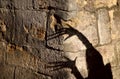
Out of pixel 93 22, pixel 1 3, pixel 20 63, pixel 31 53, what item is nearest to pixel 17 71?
pixel 20 63

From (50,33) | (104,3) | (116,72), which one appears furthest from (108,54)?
(50,33)

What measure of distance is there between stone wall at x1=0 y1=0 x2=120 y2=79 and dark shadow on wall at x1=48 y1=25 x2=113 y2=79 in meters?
0.04

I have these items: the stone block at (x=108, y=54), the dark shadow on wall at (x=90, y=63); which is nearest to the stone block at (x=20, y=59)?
the dark shadow on wall at (x=90, y=63)

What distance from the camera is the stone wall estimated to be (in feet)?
11.1

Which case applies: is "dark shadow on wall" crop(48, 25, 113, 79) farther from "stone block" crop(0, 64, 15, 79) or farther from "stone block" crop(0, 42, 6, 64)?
"stone block" crop(0, 42, 6, 64)

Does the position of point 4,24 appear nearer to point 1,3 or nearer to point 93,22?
point 1,3

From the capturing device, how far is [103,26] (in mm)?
3598

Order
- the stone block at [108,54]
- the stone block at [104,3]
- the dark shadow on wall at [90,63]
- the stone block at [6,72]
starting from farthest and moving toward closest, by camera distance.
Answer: the stone block at [6,72]
the stone block at [108,54]
the stone block at [104,3]
the dark shadow on wall at [90,63]

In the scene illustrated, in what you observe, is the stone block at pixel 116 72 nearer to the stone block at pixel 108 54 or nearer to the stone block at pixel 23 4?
the stone block at pixel 108 54

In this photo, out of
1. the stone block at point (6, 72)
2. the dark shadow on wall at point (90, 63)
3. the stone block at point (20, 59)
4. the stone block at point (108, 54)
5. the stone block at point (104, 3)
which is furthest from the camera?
the stone block at point (6, 72)

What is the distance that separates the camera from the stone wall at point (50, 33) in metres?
3.39

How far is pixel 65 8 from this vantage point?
131 inches

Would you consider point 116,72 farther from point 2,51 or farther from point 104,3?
point 2,51

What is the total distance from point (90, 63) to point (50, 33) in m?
0.54
